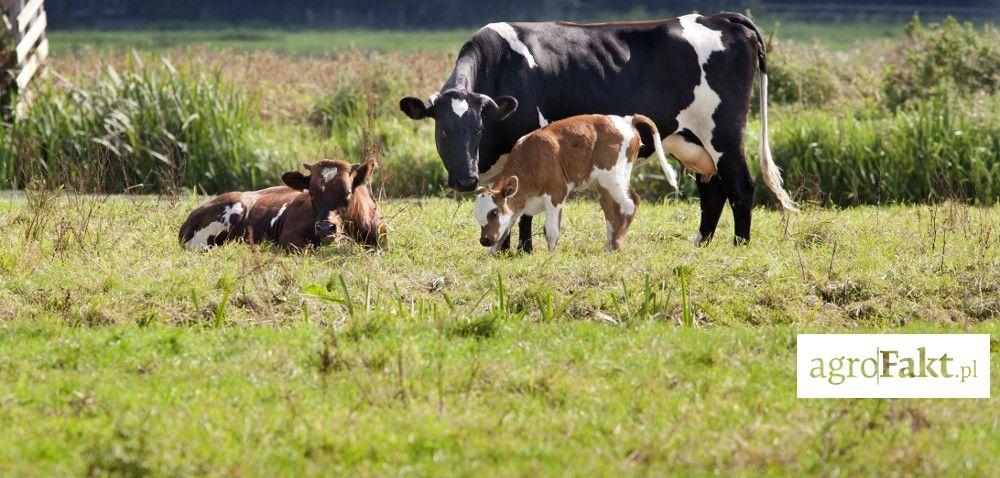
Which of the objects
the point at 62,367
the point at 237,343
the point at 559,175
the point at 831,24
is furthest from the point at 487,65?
the point at 831,24

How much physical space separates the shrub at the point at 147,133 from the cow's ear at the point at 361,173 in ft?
15.5

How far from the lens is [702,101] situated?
11.5m

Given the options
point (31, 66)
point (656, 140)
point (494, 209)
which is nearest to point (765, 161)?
point (656, 140)

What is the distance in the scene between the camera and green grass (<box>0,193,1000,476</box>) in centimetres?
622

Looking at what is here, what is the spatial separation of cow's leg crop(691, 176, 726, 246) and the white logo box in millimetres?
3557

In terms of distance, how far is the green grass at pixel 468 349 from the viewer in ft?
20.4

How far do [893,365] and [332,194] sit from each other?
4749 mm

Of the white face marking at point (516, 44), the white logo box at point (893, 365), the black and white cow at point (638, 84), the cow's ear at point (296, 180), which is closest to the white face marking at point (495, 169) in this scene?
the black and white cow at point (638, 84)

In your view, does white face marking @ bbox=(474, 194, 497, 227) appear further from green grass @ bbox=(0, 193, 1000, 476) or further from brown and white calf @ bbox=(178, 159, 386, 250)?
brown and white calf @ bbox=(178, 159, 386, 250)

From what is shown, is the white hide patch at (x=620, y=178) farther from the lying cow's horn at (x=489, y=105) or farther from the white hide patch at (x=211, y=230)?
the white hide patch at (x=211, y=230)

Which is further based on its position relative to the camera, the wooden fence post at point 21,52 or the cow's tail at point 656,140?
the wooden fence post at point 21,52

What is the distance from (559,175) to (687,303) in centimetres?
167

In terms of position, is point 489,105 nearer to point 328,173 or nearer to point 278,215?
point 328,173

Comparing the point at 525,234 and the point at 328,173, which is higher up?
the point at 328,173
